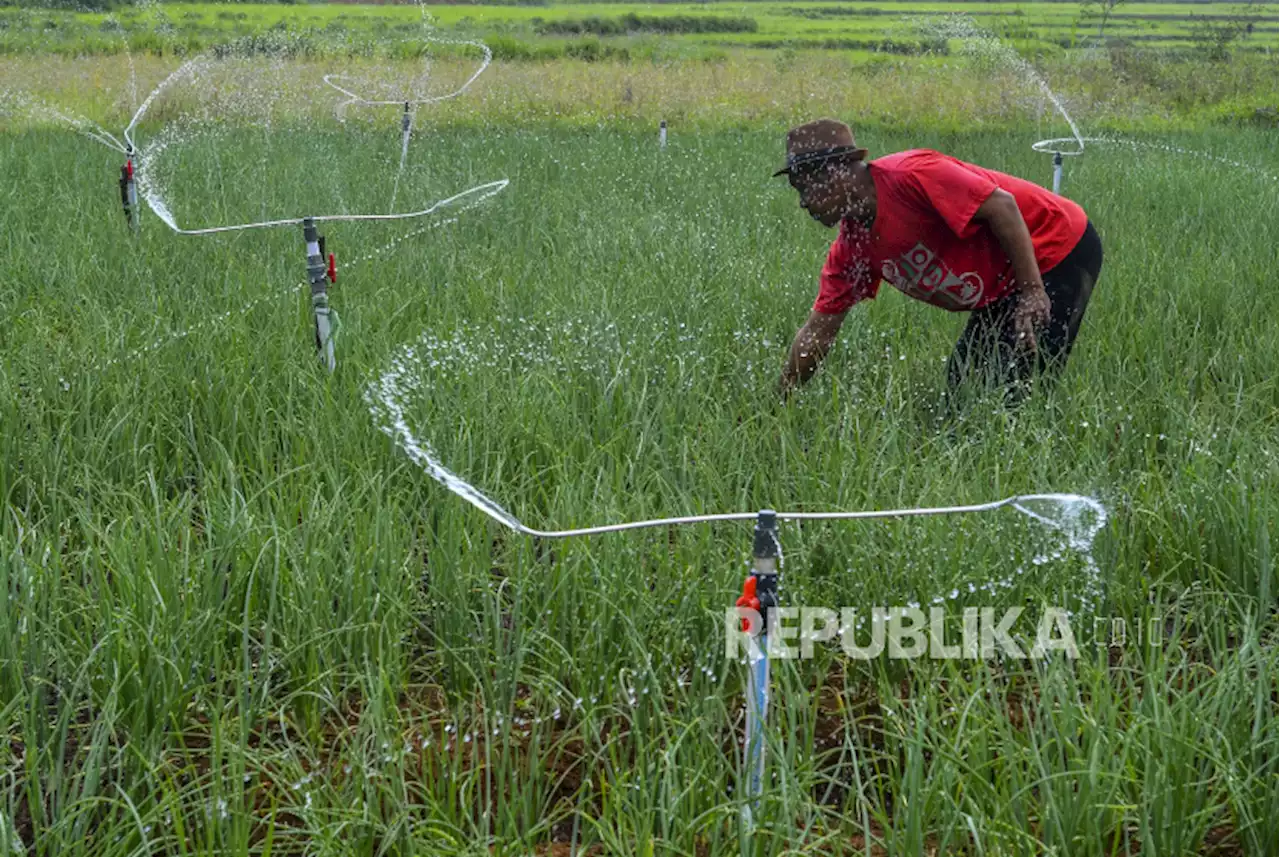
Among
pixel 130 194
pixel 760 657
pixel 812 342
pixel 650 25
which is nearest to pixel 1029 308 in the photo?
pixel 812 342

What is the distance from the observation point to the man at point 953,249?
2996mm

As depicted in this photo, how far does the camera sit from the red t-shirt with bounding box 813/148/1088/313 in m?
3.05

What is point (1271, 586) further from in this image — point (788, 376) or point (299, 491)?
point (299, 491)

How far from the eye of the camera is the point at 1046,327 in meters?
3.41

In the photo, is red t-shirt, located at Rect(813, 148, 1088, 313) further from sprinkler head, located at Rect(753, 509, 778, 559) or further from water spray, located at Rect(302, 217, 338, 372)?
sprinkler head, located at Rect(753, 509, 778, 559)

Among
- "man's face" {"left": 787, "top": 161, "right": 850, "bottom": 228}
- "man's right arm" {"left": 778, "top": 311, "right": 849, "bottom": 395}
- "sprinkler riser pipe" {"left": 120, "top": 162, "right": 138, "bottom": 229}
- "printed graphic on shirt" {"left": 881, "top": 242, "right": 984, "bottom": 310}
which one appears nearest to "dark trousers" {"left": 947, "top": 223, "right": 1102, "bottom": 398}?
"printed graphic on shirt" {"left": 881, "top": 242, "right": 984, "bottom": 310}

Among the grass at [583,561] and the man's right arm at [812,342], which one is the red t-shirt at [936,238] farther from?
the grass at [583,561]

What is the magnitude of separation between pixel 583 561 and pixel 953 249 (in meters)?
1.49

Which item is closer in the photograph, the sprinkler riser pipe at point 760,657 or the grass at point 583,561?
the sprinkler riser pipe at point 760,657

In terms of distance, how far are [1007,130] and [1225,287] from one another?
30.2ft

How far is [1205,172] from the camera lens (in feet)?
26.5

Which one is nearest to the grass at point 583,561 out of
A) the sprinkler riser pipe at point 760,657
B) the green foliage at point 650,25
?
the sprinkler riser pipe at point 760,657

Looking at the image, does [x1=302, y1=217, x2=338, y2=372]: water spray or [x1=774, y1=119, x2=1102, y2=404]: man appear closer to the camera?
[x1=774, y1=119, x2=1102, y2=404]: man

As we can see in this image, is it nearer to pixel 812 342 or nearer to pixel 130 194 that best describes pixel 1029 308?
pixel 812 342
